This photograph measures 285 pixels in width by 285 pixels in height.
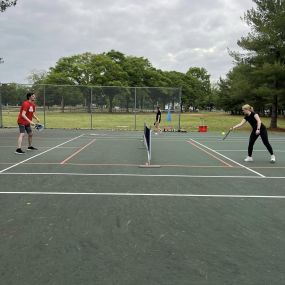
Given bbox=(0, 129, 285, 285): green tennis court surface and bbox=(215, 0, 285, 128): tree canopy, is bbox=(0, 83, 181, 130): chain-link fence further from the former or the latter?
bbox=(0, 129, 285, 285): green tennis court surface

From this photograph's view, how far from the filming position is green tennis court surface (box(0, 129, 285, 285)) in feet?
12.7

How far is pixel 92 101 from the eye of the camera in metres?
30.9

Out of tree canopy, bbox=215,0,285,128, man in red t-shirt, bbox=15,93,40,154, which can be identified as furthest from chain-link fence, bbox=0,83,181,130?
man in red t-shirt, bbox=15,93,40,154

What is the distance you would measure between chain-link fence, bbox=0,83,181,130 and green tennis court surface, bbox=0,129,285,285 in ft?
67.3

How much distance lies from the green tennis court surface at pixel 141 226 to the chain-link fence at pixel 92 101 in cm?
2050

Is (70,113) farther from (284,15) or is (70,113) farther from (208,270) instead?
(208,270)

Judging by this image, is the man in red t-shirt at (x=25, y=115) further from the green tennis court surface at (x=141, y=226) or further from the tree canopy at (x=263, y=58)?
the tree canopy at (x=263, y=58)

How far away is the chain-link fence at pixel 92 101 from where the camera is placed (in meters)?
30.3

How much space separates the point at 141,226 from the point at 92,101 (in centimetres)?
2611

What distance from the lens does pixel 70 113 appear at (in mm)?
31344

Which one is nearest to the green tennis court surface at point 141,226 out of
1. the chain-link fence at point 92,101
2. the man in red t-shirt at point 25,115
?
the man in red t-shirt at point 25,115

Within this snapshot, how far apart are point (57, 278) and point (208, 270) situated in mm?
1400

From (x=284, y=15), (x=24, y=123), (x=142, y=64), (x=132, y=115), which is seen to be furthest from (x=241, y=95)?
(x=142, y=64)

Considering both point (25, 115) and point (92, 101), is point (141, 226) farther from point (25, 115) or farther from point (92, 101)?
point (92, 101)
